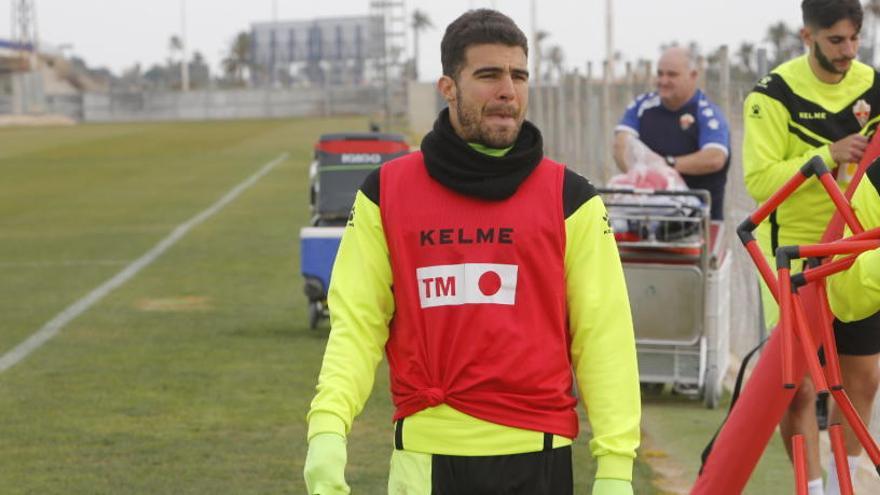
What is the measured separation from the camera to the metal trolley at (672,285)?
414 inches

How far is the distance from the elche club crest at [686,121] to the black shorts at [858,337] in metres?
4.15

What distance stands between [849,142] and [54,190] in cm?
3036

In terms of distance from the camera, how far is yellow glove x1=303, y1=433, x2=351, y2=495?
4020 mm

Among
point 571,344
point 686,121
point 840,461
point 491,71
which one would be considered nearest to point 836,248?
point 840,461

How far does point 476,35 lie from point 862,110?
135 inches

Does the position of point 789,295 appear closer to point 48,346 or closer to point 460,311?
point 460,311

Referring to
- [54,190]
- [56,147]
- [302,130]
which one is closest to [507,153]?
[54,190]

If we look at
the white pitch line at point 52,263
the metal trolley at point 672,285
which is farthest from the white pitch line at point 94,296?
the metal trolley at point 672,285

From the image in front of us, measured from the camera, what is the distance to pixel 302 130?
8162cm

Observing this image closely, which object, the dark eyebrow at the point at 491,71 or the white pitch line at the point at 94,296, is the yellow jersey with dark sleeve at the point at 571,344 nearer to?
the dark eyebrow at the point at 491,71

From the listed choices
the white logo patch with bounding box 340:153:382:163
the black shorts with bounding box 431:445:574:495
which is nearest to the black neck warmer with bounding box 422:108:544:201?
the black shorts with bounding box 431:445:574:495

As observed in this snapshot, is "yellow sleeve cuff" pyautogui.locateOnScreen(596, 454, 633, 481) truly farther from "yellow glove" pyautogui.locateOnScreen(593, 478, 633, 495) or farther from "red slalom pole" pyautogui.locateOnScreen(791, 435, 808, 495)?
"red slalom pole" pyautogui.locateOnScreen(791, 435, 808, 495)

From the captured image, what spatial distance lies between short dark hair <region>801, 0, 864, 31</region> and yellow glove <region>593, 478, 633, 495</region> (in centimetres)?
346

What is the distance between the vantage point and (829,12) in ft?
23.4
